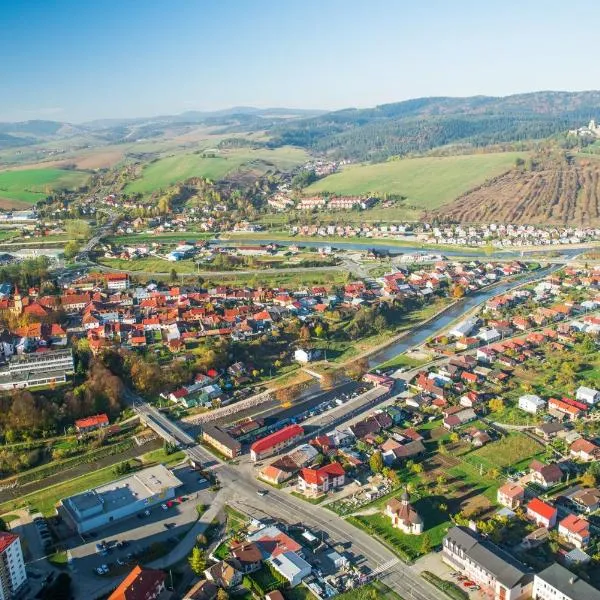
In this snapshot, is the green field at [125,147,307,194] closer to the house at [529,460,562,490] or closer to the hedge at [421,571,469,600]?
the house at [529,460,562,490]

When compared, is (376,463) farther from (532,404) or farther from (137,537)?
(532,404)

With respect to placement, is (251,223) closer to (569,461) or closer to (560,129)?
(569,461)

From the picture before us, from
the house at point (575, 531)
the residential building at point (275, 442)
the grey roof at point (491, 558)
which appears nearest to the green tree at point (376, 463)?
the residential building at point (275, 442)

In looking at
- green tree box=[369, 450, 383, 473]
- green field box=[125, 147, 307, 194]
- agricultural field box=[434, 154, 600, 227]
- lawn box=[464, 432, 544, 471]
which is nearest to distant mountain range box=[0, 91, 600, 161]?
green field box=[125, 147, 307, 194]

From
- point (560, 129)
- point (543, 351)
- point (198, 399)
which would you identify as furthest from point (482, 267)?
point (560, 129)

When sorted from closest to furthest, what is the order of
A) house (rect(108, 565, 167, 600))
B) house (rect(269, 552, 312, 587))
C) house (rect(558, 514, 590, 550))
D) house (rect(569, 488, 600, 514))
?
1. house (rect(108, 565, 167, 600))
2. house (rect(269, 552, 312, 587))
3. house (rect(558, 514, 590, 550))
4. house (rect(569, 488, 600, 514))

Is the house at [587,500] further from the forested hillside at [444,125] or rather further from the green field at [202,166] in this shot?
the forested hillside at [444,125]
